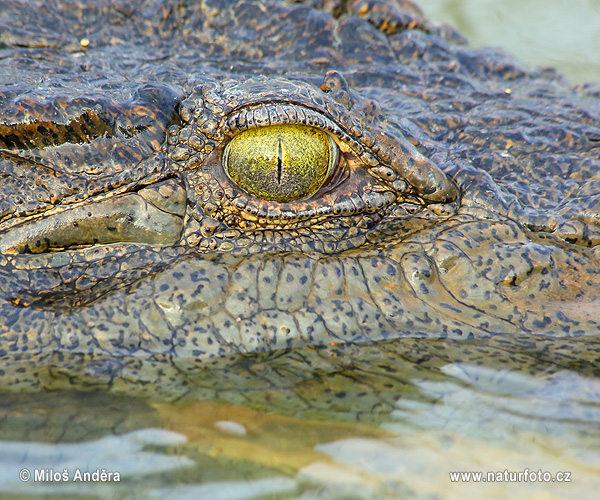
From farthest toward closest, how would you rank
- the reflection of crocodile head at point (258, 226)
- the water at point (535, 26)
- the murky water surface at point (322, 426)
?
the water at point (535, 26) < the reflection of crocodile head at point (258, 226) < the murky water surface at point (322, 426)

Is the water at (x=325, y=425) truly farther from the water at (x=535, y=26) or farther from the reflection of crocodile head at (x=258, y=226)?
the water at (x=535, y=26)

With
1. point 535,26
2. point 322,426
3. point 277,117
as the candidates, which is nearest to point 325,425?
point 322,426

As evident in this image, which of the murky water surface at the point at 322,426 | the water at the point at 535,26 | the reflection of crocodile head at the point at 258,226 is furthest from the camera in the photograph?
the water at the point at 535,26

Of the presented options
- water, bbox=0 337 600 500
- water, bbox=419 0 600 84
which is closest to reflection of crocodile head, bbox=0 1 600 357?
water, bbox=0 337 600 500

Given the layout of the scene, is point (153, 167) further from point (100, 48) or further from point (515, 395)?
point (515, 395)

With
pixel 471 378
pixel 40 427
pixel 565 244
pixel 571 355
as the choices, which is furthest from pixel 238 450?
pixel 565 244

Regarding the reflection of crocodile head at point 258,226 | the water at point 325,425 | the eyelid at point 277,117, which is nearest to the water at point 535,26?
the reflection of crocodile head at point 258,226

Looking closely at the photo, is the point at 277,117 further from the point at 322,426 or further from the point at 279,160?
the point at 322,426

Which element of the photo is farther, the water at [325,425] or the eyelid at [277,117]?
the eyelid at [277,117]
